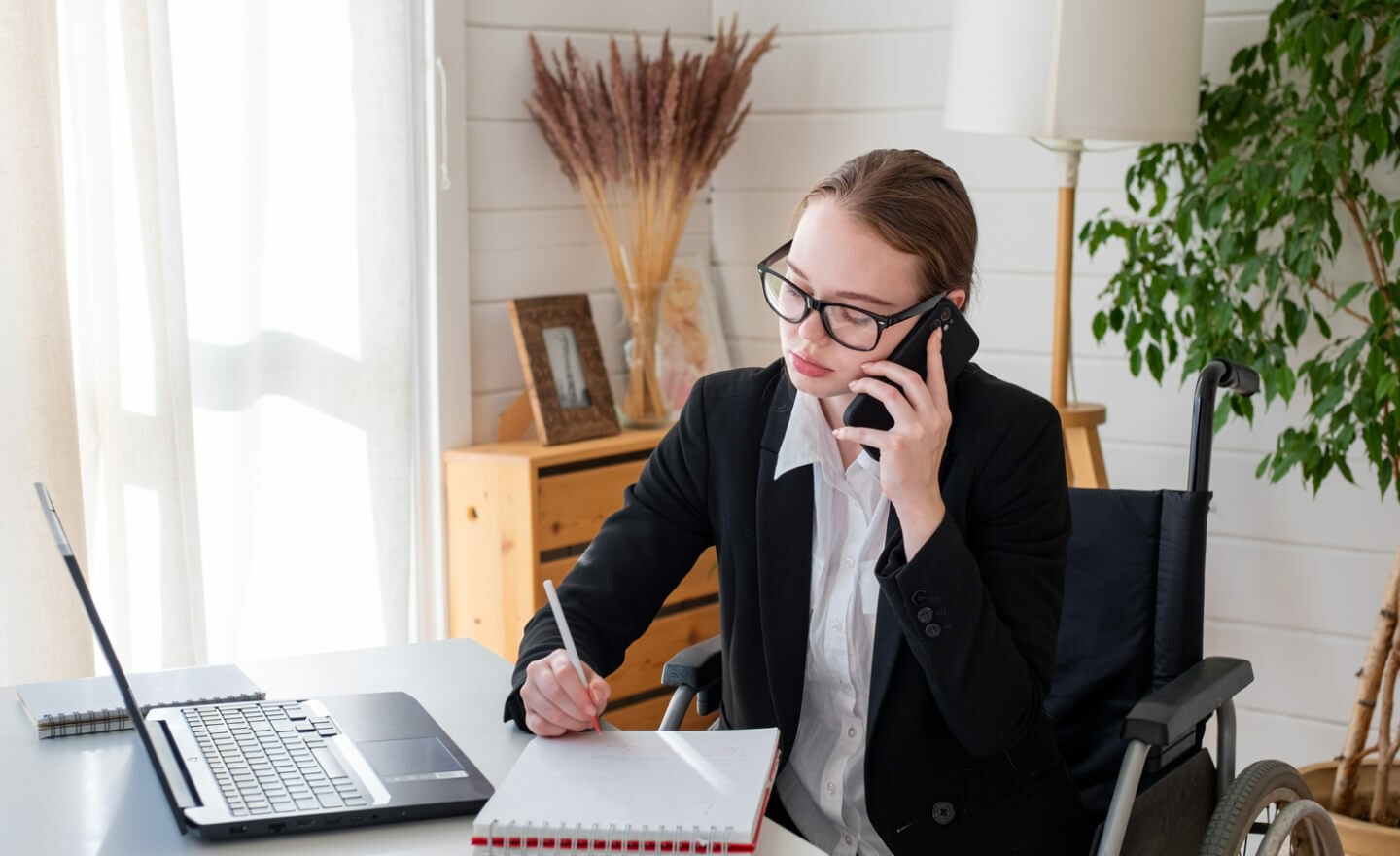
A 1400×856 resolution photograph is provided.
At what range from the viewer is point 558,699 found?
1321 mm

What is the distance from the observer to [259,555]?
272 centimetres

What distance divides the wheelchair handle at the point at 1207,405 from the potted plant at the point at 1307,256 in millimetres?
677

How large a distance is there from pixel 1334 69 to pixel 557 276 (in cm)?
158

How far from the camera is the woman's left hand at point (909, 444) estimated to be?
1385 millimetres

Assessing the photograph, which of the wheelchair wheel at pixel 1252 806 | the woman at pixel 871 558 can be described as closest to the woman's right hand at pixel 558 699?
the woman at pixel 871 558

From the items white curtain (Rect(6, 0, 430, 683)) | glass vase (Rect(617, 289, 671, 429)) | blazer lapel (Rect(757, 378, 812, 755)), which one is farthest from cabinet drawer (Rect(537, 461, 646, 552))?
blazer lapel (Rect(757, 378, 812, 755))

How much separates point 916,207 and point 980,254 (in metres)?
1.68

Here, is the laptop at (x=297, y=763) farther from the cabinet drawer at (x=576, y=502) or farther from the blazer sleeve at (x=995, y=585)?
the cabinet drawer at (x=576, y=502)

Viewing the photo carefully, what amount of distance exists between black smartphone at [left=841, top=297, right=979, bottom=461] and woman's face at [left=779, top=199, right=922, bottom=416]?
2 cm

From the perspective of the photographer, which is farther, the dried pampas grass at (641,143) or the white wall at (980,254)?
the dried pampas grass at (641,143)

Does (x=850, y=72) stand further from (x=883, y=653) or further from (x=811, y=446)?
→ (x=883, y=653)

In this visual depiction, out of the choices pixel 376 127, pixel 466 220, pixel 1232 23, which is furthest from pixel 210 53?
pixel 1232 23

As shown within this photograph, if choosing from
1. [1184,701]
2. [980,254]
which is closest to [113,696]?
[1184,701]

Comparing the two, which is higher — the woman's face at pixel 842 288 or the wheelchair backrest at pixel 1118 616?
the woman's face at pixel 842 288
